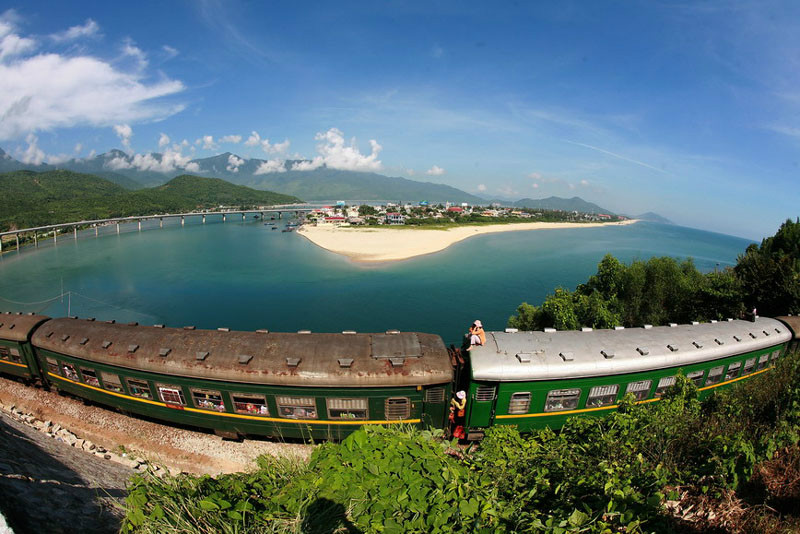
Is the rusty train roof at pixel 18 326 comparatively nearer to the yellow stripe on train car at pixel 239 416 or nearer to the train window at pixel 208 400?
the yellow stripe on train car at pixel 239 416

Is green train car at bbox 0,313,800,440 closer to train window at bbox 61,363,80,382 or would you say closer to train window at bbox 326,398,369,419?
train window at bbox 326,398,369,419

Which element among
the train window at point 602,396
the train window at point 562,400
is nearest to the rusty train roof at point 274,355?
the train window at point 562,400

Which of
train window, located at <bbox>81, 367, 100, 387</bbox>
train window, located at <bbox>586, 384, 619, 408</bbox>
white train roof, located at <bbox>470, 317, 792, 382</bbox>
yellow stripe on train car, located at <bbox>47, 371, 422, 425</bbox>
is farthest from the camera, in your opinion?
train window, located at <bbox>81, 367, 100, 387</bbox>

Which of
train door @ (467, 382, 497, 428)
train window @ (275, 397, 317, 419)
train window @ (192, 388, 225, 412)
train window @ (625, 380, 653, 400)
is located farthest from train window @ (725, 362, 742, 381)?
train window @ (192, 388, 225, 412)

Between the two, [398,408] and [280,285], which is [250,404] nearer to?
[398,408]

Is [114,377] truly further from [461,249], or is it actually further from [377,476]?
[461,249]

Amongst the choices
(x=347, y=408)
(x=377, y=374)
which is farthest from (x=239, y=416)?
(x=377, y=374)
